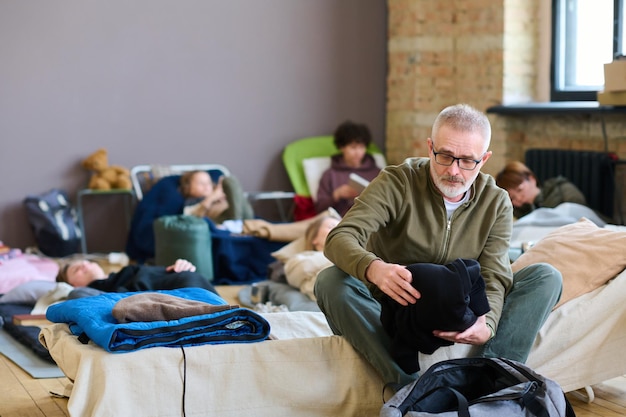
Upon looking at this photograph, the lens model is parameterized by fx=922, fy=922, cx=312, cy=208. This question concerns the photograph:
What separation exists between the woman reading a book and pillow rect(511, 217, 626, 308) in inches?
123

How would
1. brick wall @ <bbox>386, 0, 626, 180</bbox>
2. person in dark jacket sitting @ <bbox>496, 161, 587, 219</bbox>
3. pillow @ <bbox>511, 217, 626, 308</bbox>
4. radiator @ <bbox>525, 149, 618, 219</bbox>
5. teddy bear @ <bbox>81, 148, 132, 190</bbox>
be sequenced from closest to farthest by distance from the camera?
pillow @ <bbox>511, 217, 626, 308</bbox>, person in dark jacket sitting @ <bbox>496, 161, 587, 219</bbox>, radiator @ <bbox>525, 149, 618, 219</bbox>, brick wall @ <bbox>386, 0, 626, 180</bbox>, teddy bear @ <bbox>81, 148, 132, 190</bbox>

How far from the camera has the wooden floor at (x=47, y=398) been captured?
312 cm

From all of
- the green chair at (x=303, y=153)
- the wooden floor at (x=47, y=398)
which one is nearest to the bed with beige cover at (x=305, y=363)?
the wooden floor at (x=47, y=398)

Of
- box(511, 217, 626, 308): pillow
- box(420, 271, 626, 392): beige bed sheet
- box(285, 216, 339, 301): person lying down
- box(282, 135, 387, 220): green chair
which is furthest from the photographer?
box(282, 135, 387, 220): green chair

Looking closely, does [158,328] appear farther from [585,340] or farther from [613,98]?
[613,98]

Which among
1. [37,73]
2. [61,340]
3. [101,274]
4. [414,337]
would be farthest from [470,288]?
[37,73]

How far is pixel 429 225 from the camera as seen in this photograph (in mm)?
2924

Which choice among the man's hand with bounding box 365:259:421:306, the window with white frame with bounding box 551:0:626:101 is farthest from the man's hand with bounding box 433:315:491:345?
the window with white frame with bounding box 551:0:626:101

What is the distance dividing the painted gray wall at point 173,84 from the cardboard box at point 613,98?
94.6 inches

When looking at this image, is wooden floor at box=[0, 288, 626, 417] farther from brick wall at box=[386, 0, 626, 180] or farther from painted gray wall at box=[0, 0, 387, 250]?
painted gray wall at box=[0, 0, 387, 250]

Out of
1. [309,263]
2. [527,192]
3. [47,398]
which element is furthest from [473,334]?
[527,192]

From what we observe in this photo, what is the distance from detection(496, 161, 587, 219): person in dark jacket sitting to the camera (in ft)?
17.6

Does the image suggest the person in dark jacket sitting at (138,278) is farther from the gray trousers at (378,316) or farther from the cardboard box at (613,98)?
the cardboard box at (613,98)

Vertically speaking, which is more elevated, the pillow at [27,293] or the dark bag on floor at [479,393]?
the dark bag on floor at [479,393]
